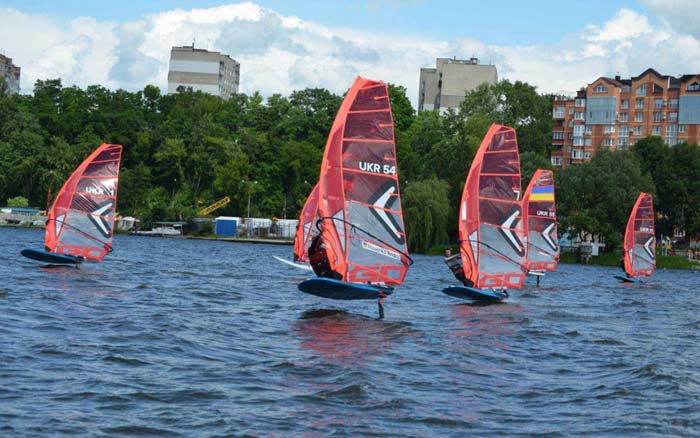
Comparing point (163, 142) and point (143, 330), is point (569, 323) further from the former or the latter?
point (163, 142)

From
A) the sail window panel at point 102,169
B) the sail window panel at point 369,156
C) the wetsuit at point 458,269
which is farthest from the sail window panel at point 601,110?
the sail window panel at point 369,156

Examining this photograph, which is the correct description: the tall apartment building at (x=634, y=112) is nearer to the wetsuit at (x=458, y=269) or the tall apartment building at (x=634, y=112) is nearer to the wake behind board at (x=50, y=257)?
the wetsuit at (x=458, y=269)

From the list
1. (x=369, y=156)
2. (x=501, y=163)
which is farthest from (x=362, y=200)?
(x=501, y=163)

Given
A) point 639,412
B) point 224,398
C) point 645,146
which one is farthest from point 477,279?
point 645,146

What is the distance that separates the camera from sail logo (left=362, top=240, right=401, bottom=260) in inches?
1139

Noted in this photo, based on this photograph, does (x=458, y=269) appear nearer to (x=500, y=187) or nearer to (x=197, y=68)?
(x=500, y=187)

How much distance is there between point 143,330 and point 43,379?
22.5 feet

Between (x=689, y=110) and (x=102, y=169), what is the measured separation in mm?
115821

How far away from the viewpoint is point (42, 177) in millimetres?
125875

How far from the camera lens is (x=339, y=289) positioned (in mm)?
27734

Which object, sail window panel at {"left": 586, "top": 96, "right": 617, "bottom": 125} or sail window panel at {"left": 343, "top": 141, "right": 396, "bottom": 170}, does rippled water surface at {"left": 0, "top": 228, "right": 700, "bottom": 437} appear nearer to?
sail window panel at {"left": 343, "top": 141, "right": 396, "bottom": 170}

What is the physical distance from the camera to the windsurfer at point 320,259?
28.8 m

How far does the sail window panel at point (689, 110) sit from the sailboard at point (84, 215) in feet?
376

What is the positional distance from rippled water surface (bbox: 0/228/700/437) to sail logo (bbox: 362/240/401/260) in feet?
6.66
